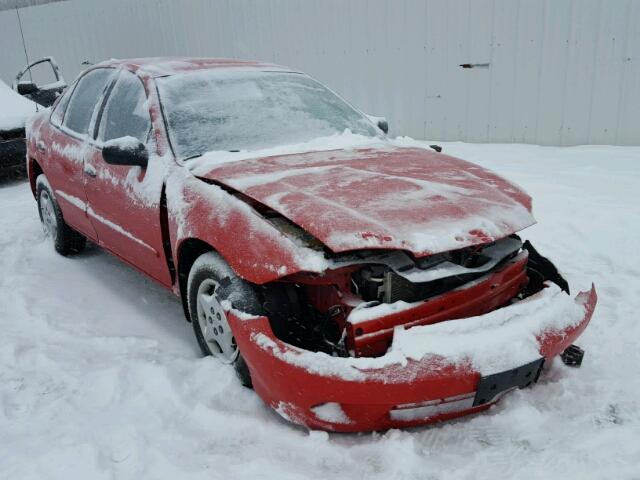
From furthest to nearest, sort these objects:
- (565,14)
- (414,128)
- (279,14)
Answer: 1. (279,14)
2. (414,128)
3. (565,14)

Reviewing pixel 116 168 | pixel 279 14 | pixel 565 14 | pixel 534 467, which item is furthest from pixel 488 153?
pixel 534 467

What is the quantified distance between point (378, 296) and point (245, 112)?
5.34 feet

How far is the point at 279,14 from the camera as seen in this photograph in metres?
9.09

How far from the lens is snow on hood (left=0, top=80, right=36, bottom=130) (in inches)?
292

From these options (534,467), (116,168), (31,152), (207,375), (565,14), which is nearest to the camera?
(534,467)

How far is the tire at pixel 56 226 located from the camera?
4.59 metres

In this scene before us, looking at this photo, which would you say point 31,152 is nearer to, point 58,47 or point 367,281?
point 367,281

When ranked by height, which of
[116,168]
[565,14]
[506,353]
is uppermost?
[565,14]

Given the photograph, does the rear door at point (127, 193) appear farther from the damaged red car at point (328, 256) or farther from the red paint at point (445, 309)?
the red paint at point (445, 309)

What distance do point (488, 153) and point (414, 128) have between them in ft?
4.49

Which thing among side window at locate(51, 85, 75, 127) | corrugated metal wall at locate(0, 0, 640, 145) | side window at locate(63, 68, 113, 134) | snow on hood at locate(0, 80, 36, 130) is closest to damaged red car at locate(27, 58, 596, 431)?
side window at locate(63, 68, 113, 134)

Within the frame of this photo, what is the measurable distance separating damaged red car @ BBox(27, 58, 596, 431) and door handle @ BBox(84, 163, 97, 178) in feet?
0.14

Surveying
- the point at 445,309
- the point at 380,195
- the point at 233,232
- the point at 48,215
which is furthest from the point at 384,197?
the point at 48,215

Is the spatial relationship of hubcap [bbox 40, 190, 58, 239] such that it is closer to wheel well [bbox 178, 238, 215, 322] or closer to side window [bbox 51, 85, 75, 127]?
side window [bbox 51, 85, 75, 127]
